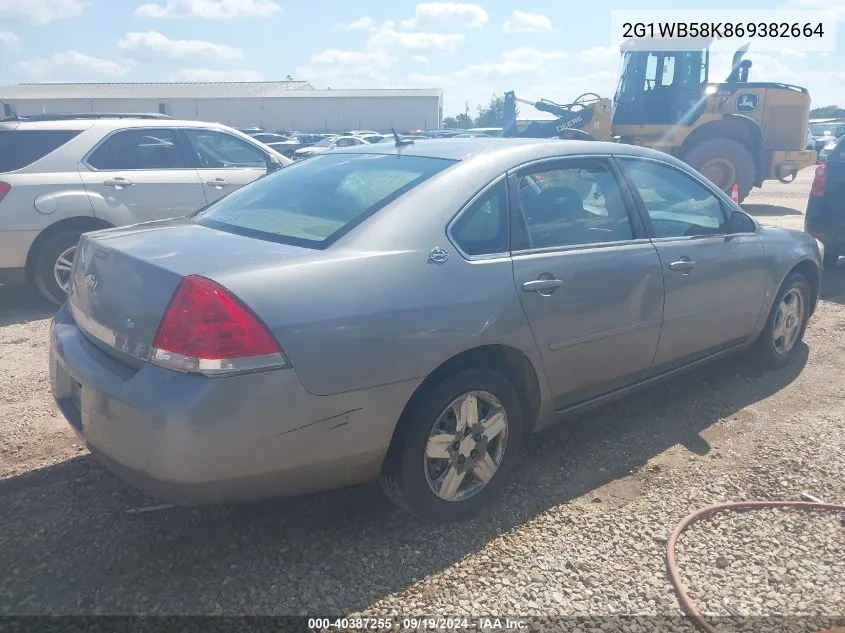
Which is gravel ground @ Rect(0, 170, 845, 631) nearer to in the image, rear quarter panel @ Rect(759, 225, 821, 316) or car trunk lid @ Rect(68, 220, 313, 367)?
car trunk lid @ Rect(68, 220, 313, 367)

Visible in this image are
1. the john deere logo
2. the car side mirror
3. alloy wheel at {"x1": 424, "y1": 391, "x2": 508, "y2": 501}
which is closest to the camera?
alloy wheel at {"x1": 424, "y1": 391, "x2": 508, "y2": 501}

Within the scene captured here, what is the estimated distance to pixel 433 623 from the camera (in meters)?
2.32

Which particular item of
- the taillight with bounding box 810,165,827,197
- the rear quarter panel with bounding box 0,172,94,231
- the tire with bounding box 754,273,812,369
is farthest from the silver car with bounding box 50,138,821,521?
the taillight with bounding box 810,165,827,197

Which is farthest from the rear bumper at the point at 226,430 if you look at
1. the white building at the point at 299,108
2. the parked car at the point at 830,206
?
the white building at the point at 299,108

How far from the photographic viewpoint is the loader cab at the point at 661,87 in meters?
13.0

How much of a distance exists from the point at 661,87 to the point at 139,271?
12763mm

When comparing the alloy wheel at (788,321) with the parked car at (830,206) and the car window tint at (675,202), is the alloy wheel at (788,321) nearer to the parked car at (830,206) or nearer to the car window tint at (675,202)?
the car window tint at (675,202)

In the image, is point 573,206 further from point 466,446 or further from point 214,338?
point 214,338

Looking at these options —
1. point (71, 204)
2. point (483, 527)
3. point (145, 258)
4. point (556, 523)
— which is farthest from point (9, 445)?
point (71, 204)

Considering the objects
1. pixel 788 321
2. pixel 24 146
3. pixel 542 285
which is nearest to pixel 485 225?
pixel 542 285

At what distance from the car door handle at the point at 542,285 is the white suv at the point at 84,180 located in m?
3.95

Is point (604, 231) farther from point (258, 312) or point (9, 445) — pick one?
point (9, 445)

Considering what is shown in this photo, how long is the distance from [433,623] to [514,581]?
0.38 m

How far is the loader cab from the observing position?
13.0 metres
